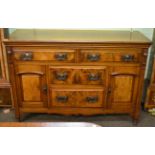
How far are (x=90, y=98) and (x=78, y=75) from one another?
27cm

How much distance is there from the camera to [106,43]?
1.70 m

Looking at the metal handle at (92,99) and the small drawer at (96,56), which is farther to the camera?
the metal handle at (92,99)

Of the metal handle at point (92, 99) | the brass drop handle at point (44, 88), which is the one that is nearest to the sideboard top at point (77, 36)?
the brass drop handle at point (44, 88)

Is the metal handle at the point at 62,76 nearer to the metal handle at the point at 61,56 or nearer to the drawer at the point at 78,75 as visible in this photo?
the drawer at the point at 78,75

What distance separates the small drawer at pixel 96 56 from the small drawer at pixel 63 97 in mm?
354

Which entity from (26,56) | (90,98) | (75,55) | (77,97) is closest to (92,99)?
(90,98)

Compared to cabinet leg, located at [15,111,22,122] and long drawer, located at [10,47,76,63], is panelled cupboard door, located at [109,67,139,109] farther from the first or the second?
cabinet leg, located at [15,111,22,122]

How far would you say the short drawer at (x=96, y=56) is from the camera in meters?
1.74

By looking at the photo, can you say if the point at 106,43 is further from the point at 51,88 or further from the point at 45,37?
the point at 51,88

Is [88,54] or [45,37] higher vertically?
[45,37]

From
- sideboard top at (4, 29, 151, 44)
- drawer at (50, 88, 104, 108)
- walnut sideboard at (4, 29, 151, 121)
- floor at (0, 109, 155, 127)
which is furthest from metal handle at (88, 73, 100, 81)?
floor at (0, 109, 155, 127)
